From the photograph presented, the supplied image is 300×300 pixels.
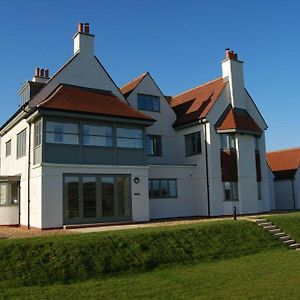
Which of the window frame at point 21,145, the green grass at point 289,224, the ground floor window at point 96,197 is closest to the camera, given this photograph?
the green grass at point 289,224

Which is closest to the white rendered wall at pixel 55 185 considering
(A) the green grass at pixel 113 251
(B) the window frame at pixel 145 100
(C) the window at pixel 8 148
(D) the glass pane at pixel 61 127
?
(D) the glass pane at pixel 61 127

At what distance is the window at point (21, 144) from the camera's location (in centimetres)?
2462

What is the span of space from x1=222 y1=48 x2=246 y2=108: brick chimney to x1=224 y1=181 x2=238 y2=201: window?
5982 mm

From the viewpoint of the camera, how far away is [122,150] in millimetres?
23594

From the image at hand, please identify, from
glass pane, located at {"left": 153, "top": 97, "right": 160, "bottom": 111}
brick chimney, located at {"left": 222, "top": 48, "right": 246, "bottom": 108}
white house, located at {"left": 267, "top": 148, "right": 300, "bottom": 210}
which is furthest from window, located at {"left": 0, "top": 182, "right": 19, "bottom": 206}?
white house, located at {"left": 267, "top": 148, "right": 300, "bottom": 210}

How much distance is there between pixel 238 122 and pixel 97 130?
11.2 m

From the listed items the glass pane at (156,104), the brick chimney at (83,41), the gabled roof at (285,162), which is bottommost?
the gabled roof at (285,162)

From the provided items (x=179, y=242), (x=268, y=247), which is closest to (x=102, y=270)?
(x=179, y=242)

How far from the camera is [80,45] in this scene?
25.3 meters

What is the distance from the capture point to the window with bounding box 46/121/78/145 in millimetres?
21469

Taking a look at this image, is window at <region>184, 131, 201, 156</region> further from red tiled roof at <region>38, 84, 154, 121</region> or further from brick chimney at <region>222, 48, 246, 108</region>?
red tiled roof at <region>38, 84, 154, 121</region>

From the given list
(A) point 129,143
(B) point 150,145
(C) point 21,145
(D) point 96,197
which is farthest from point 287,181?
(C) point 21,145

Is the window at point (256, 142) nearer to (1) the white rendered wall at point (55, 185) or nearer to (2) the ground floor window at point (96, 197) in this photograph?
(2) the ground floor window at point (96, 197)

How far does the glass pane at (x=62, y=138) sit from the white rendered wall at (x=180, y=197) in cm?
647
